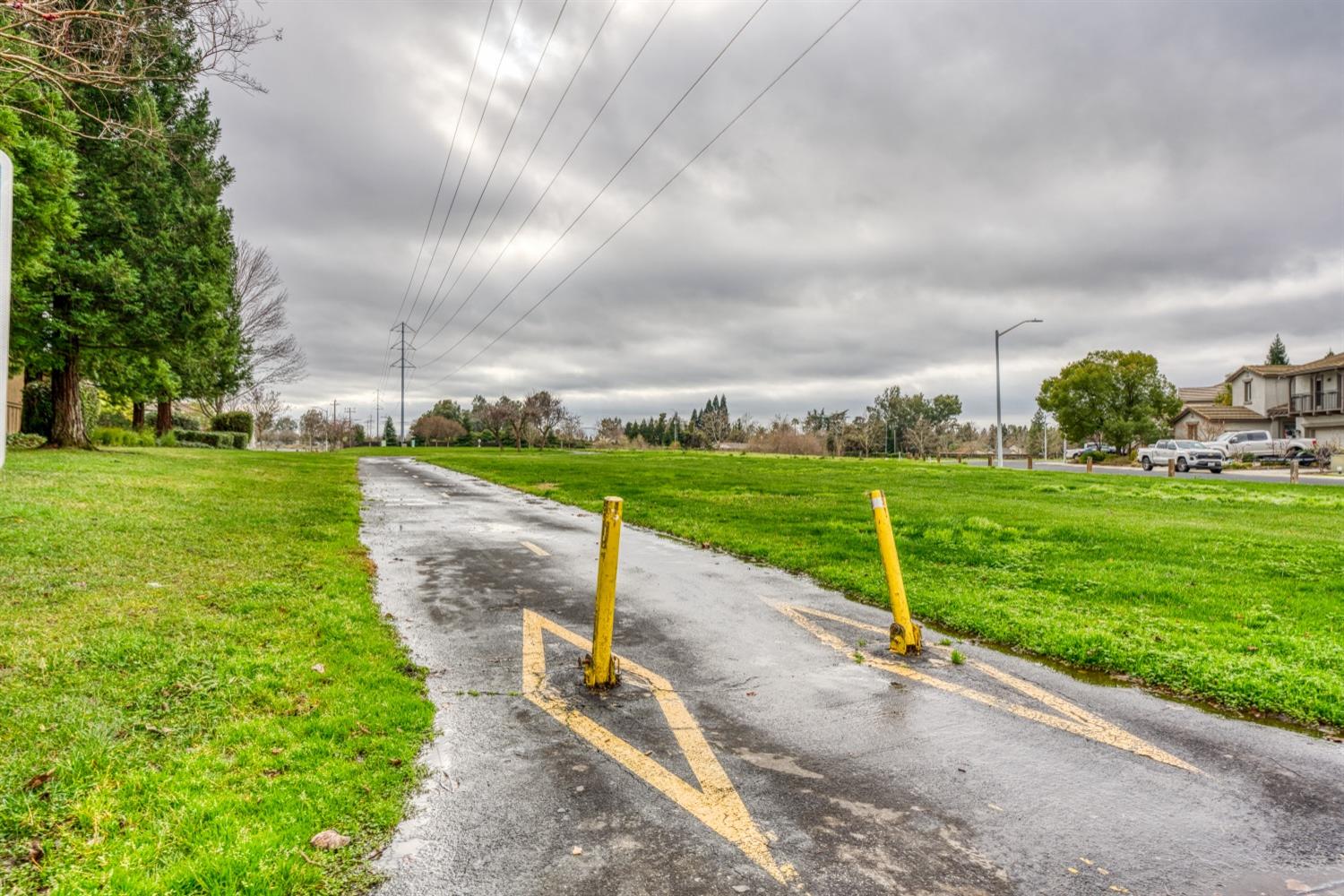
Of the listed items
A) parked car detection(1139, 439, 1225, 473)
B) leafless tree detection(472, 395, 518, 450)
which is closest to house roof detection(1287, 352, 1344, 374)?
parked car detection(1139, 439, 1225, 473)

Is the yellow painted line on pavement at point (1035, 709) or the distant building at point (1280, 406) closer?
the yellow painted line on pavement at point (1035, 709)

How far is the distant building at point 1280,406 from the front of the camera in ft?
152

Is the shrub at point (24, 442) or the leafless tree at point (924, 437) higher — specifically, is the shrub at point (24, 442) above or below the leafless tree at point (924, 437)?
below

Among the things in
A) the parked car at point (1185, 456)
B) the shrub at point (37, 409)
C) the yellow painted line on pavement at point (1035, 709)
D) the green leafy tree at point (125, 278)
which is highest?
the green leafy tree at point (125, 278)

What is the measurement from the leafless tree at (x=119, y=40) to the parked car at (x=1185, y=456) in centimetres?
3690

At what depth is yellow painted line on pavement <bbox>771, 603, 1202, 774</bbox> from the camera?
3.71 metres

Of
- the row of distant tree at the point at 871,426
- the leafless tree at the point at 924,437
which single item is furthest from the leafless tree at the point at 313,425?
the leafless tree at the point at 924,437

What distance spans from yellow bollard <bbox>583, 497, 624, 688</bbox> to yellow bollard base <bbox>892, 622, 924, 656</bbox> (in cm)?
220

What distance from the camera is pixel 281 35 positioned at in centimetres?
677

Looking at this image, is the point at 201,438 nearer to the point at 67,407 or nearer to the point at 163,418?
the point at 163,418

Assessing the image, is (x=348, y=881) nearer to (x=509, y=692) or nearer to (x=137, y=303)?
(x=509, y=692)

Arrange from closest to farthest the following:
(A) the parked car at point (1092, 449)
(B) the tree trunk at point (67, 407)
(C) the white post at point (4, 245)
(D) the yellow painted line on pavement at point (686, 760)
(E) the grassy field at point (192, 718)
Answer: (C) the white post at point (4, 245)
(E) the grassy field at point (192, 718)
(D) the yellow painted line on pavement at point (686, 760)
(B) the tree trunk at point (67, 407)
(A) the parked car at point (1092, 449)

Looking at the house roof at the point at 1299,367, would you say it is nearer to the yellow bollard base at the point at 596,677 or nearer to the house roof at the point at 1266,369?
the house roof at the point at 1266,369

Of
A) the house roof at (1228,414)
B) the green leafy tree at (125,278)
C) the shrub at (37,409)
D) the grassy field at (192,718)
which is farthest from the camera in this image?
the house roof at (1228,414)
